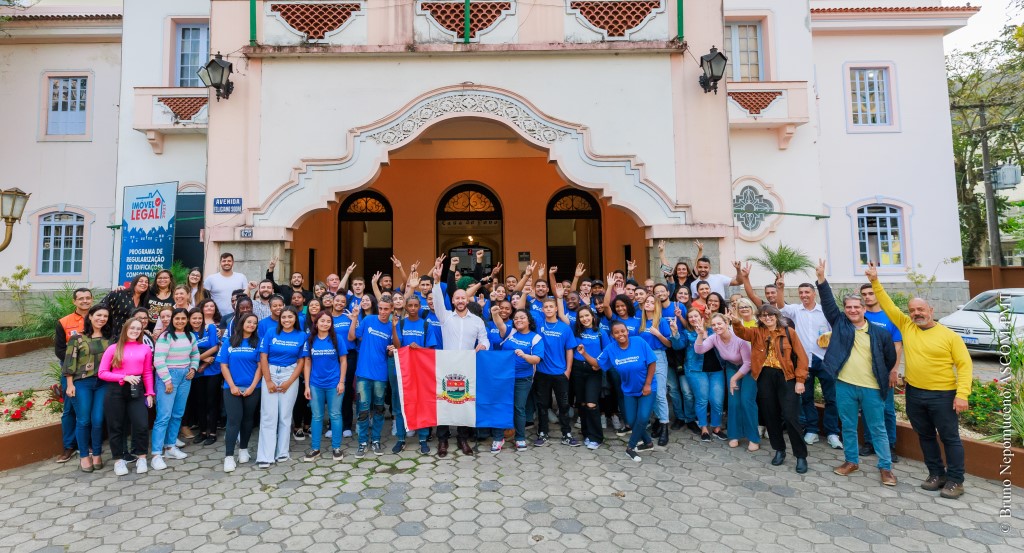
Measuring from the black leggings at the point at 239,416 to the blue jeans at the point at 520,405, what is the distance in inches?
108

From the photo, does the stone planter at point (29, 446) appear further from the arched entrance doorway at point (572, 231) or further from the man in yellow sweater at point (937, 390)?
the arched entrance doorway at point (572, 231)

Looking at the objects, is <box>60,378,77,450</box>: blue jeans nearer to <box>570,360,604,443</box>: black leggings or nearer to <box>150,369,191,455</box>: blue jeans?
<box>150,369,191,455</box>: blue jeans

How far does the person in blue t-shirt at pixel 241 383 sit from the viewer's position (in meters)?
4.92

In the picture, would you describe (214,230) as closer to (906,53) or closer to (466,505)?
(466,505)

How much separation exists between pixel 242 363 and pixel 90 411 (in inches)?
59.5

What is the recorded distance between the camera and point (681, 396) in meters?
5.95

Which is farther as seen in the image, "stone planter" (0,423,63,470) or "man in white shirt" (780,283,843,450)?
"man in white shirt" (780,283,843,450)

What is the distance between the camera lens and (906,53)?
43.2ft

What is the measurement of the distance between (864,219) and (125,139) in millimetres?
18745

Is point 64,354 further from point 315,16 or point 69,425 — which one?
point 315,16

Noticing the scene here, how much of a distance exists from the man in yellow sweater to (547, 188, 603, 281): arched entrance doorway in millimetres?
9331

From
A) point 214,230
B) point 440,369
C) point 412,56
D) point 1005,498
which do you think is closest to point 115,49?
point 214,230

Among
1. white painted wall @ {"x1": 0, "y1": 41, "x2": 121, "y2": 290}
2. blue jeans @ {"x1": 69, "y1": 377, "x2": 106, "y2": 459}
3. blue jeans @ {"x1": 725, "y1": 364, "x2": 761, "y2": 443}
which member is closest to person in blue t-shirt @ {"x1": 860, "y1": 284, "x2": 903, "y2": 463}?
blue jeans @ {"x1": 725, "y1": 364, "x2": 761, "y2": 443}

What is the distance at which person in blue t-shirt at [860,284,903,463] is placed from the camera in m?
4.89
